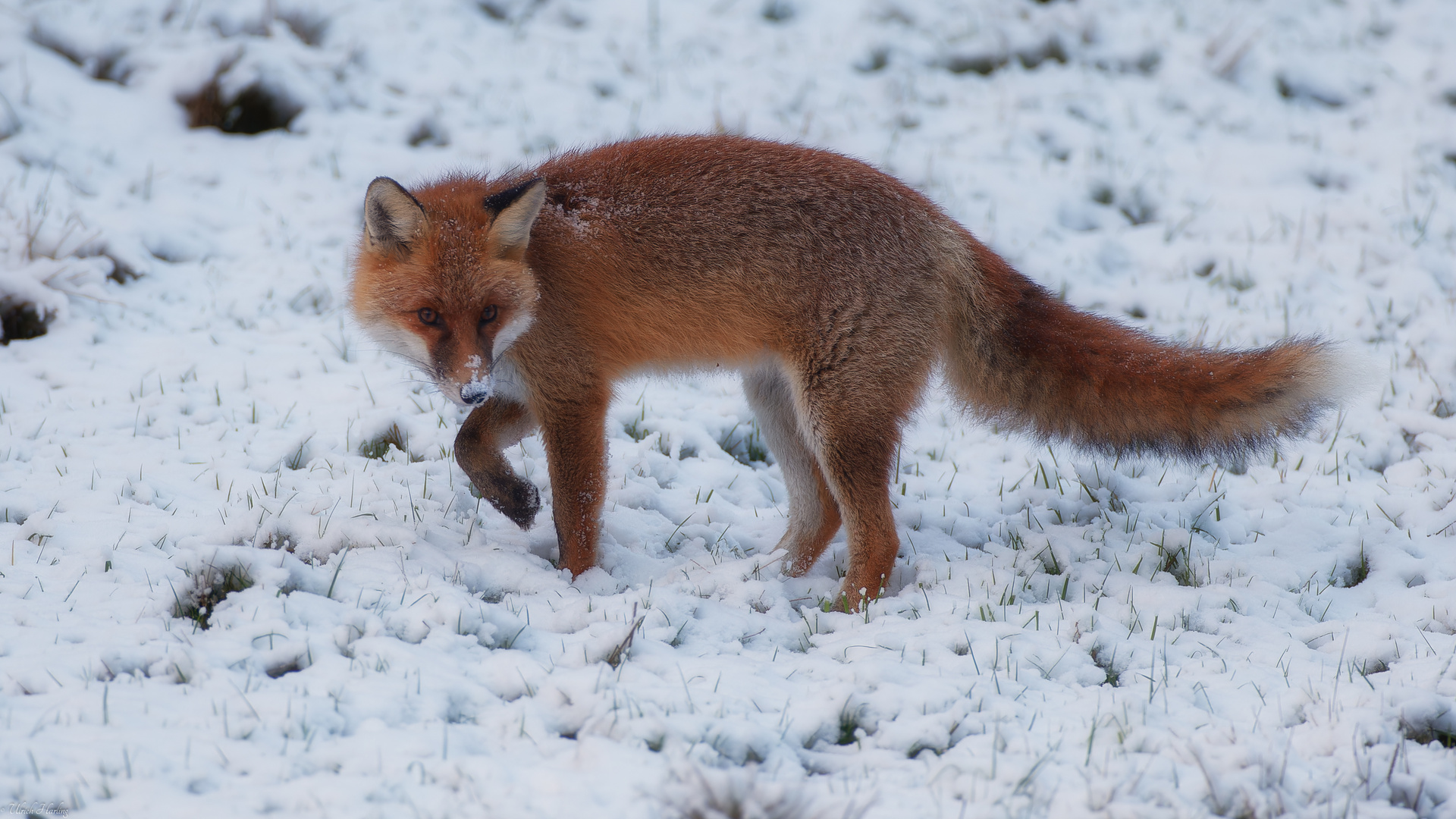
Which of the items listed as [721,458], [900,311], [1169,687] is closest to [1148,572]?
[1169,687]

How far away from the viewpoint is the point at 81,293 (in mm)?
6117

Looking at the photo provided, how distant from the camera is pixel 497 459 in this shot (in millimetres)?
4613

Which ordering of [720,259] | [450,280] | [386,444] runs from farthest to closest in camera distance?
[386,444] < [720,259] < [450,280]

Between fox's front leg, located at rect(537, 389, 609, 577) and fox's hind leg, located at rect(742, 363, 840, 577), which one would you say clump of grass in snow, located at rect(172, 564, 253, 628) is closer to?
fox's front leg, located at rect(537, 389, 609, 577)

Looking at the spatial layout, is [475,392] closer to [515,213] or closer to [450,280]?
[450,280]

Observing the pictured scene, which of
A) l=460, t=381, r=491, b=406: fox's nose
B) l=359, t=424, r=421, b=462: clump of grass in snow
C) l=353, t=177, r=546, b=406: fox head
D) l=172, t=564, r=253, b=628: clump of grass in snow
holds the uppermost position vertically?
l=353, t=177, r=546, b=406: fox head

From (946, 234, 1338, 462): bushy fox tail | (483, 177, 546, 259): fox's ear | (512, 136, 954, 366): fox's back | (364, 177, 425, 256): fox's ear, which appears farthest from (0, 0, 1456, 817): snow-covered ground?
(483, 177, 546, 259): fox's ear

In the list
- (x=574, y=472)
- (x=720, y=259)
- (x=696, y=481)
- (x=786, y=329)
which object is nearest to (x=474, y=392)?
(x=574, y=472)

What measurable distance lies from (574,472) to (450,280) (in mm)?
991

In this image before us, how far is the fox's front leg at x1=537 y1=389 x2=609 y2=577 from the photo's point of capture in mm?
4453

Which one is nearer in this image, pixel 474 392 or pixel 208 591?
pixel 208 591

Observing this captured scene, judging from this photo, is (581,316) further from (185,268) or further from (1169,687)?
(185,268)

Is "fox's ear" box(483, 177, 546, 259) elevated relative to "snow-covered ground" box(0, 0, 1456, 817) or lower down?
elevated

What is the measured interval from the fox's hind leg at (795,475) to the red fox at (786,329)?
0.11 metres
